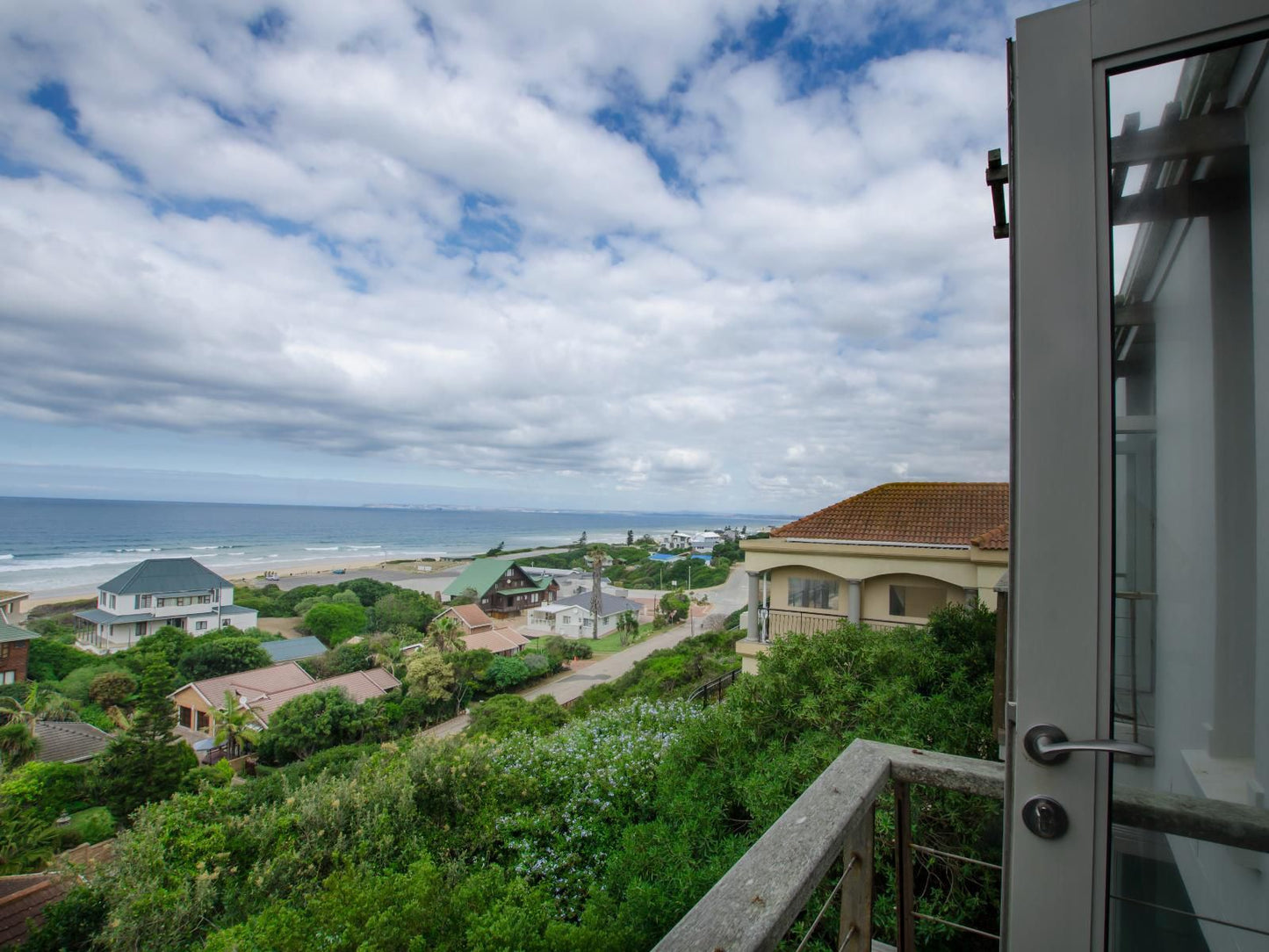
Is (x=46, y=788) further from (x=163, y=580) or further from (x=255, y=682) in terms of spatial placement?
(x=163, y=580)

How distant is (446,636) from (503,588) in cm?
1972

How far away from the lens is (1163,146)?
81 centimetres

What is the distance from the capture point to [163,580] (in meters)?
37.5

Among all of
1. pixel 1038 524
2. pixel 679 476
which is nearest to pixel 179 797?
pixel 1038 524

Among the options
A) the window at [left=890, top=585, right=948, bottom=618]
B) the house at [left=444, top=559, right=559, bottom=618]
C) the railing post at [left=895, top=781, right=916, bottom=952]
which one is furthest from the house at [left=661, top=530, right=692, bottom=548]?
the railing post at [left=895, top=781, right=916, bottom=952]

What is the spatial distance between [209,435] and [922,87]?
326 ft

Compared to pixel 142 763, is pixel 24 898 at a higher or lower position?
higher

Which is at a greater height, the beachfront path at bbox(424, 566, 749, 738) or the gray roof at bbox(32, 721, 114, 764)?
the beachfront path at bbox(424, 566, 749, 738)

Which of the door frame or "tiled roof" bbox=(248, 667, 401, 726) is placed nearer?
the door frame

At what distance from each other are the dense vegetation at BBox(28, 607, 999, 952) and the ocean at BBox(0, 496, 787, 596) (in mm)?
55774

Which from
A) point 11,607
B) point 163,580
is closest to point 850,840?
point 163,580

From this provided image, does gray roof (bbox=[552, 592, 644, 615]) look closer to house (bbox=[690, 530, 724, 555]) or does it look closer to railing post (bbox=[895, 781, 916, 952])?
house (bbox=[690, 530, 724, 555])

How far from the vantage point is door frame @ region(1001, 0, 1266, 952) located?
2.49 feet

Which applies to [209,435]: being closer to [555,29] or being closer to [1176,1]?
[555,29]
